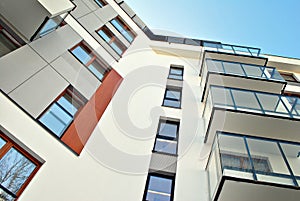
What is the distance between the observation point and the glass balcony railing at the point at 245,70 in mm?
10273

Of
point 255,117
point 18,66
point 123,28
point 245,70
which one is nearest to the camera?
point 18,66

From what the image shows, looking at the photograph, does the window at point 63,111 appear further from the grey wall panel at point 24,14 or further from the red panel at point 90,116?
the grey wall panel at point 24,14

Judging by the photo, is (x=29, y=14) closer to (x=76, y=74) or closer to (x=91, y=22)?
(x=76, y=74)

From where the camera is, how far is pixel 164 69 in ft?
42.3

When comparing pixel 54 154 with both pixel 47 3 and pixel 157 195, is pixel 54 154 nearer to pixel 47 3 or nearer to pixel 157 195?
pixel 157 195

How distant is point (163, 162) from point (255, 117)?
3.02 metres

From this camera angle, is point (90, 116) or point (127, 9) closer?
point (90, 116)

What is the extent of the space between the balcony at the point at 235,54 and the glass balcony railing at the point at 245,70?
68.8 inches

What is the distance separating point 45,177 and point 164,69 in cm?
854

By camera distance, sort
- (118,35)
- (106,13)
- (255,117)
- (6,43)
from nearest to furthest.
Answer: (6,43)
(255,117)
(106,13)
(118,35)

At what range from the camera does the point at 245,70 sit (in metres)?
10.5

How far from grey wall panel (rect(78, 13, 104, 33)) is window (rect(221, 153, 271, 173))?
24.3 feet

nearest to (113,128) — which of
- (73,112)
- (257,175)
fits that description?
(73,112)

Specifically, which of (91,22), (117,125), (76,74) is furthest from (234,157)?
(91,22)
